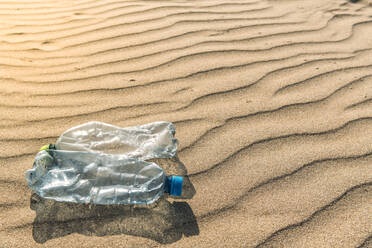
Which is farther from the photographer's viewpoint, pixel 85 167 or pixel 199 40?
pixel 199 40

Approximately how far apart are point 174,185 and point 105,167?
351 millimetres

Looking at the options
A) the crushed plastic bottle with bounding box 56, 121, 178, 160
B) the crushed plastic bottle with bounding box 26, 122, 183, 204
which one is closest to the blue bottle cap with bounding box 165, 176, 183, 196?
the crushed plastic bottle with bounding box 26, 122, 183, 204

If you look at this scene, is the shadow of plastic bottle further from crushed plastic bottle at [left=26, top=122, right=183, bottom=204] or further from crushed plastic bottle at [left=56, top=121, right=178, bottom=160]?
crushed plastic bottle at [left=56, top=121, right=178, bottom=160]

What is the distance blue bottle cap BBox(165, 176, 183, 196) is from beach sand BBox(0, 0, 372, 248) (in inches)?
2.9

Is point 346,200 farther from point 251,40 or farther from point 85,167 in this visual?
point 251,40

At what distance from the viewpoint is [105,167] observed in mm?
1438

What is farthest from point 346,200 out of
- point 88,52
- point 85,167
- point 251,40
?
point 88,52

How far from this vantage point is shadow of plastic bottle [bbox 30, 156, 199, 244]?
1218mm

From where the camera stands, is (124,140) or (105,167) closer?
(105,167)

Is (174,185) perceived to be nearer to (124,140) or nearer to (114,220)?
(114,220)

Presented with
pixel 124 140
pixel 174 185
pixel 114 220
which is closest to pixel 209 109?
pixel 124 140

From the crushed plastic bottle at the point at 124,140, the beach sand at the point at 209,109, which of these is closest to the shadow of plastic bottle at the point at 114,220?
the beach sand at the point at 209,109

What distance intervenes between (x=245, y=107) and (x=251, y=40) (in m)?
0.93

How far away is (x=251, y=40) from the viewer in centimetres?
259
